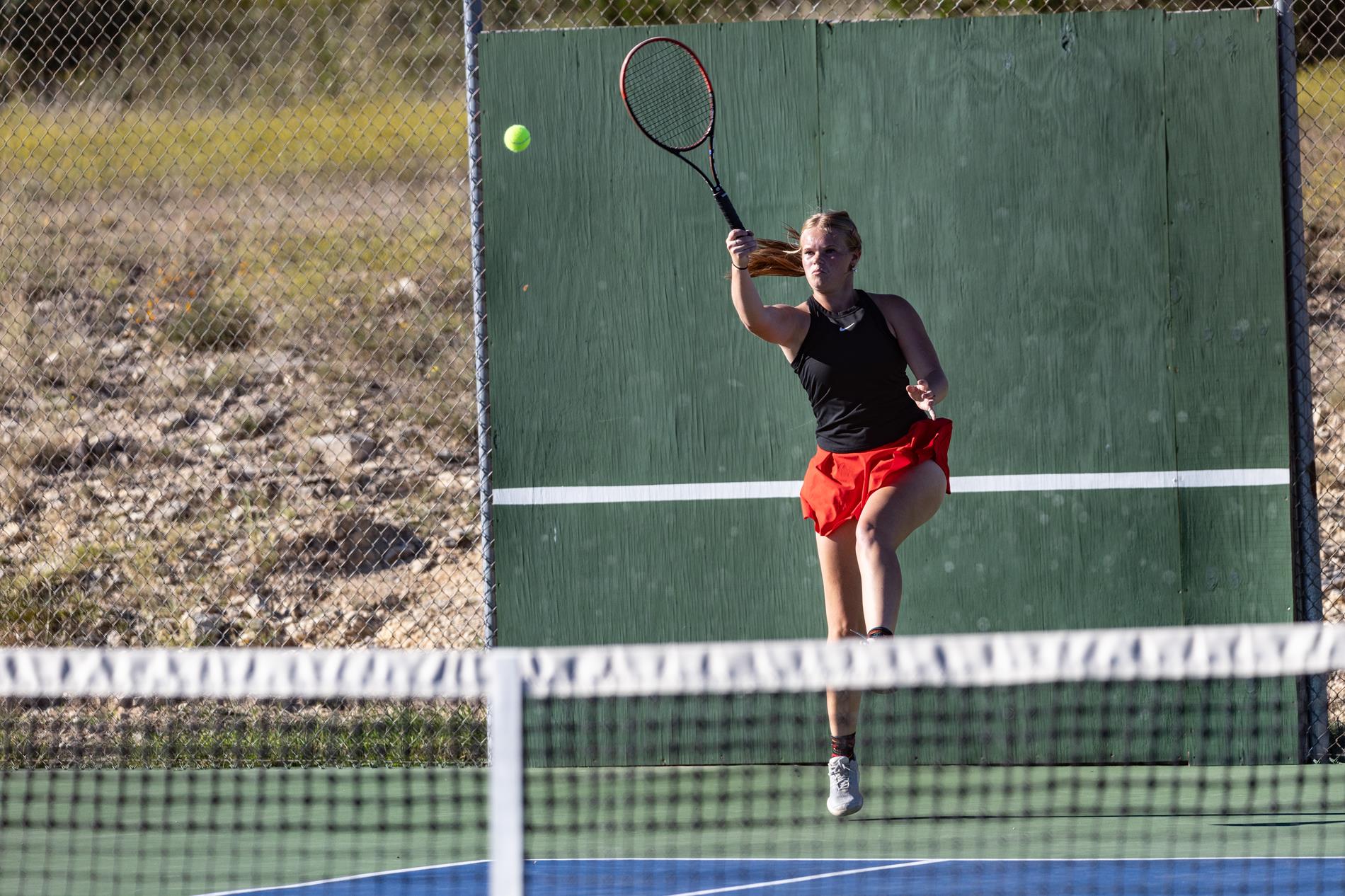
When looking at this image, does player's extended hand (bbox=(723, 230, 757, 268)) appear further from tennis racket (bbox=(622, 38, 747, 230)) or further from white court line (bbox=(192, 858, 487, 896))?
white court line (bbox=(192, 858, 487, 896))

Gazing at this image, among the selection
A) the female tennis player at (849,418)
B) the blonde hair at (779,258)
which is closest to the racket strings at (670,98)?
the blonde hair at (779,258)

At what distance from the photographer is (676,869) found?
491cm

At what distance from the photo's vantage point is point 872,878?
4758 millimetres

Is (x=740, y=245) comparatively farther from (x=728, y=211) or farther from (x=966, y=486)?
(x=966, y=486)

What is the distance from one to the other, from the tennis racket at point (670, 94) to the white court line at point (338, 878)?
2584 mm

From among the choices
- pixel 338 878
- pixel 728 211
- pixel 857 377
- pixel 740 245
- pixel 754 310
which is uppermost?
pixel 728 211

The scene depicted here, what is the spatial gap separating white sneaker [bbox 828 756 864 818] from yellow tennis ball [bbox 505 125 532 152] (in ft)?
8.57

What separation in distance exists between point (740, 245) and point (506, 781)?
2.49m

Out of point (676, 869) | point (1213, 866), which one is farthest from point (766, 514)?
point (1213, 866)

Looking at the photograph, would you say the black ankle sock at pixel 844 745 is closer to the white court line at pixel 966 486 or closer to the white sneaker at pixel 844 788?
the white sneaker at pixel 844 788

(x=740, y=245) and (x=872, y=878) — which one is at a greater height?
(x=740, y=245)

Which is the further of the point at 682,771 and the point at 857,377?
the point at 682,771

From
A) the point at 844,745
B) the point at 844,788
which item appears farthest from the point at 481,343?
the point at 844,788

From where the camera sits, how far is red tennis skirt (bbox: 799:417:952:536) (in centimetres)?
523
